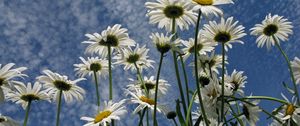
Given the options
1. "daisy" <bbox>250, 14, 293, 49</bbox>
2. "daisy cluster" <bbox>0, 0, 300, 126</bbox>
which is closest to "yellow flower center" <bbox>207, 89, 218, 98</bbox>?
"daisy cluster" <bbox>0, 0, 300, 126</bbox>

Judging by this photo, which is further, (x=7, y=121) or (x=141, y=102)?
(x=141, y=102)

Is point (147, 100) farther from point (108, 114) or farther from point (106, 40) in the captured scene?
point (106, 40)

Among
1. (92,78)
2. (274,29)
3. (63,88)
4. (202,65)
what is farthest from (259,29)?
(63,88)

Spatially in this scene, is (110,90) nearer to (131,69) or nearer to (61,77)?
(61,77)

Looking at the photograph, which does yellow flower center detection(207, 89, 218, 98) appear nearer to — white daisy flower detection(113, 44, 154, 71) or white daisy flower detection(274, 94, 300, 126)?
white daisy flower detection(274, 94, 300, 126)

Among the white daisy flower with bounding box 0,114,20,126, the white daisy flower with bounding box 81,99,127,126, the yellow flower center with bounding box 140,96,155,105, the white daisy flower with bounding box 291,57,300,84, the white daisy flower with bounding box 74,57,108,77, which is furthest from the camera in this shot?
the white daisy flower with bounding box 74,57,108,77

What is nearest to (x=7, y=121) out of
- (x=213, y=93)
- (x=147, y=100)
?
(x=147, y=100)
